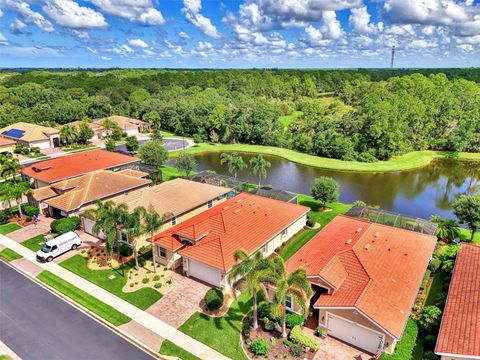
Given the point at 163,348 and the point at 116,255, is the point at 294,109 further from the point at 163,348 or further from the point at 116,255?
the point at 163,348

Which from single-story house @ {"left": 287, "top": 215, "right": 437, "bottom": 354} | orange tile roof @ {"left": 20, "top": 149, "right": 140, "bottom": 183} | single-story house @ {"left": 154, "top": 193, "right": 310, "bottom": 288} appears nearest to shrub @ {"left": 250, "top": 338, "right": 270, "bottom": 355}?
single-story house @ {"left": 287, "top": 215, "right": 437, "bottom": 354}

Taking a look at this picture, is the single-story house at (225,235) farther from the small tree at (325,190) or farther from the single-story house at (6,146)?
the single-story house at (6,146)

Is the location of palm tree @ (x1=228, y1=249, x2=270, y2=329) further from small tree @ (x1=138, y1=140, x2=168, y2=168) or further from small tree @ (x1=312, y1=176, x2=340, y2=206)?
small tree @ (x1=138, y1=140, x2=168, y2=168)

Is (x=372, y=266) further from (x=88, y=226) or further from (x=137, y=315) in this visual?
(x=88, y=226)

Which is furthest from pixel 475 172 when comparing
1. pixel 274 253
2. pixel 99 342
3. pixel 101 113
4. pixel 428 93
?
pixel 101 113

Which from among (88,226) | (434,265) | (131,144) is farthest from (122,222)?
(131,144)

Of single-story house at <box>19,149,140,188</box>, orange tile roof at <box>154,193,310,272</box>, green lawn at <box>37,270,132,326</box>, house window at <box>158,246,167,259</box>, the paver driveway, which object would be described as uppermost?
single-story house at <box>19,149,140,188</box>
